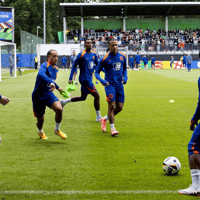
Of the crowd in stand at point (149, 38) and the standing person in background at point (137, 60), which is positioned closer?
the standing person in background at point (137, 60)

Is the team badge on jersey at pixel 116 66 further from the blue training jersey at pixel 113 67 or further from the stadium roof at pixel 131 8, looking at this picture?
the stadium roof at pixel 131 8

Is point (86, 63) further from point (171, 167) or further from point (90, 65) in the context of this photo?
point (171, 167)

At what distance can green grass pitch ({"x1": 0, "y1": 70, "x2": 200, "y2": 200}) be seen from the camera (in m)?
4.09

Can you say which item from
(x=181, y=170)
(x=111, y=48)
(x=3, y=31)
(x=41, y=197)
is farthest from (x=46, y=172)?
(x=3, y=31)

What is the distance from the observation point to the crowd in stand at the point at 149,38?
165 feet

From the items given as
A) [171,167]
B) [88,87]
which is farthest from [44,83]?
[171,167]

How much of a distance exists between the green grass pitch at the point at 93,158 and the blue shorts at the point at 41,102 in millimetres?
598

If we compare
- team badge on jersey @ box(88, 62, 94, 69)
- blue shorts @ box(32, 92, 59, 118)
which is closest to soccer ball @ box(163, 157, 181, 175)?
blue shorts @ box(32, 92, 59, 118)

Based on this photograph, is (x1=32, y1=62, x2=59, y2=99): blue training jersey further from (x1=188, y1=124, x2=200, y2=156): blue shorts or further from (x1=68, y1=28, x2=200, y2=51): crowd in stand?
(x1=68, y1=28, x2=200, y2=51): crowd in stand

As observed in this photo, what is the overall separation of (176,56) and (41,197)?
159 ft

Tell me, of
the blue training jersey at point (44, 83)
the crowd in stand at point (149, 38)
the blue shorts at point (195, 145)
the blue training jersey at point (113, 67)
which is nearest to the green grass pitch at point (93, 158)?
the blue shorts at point (195, 145)

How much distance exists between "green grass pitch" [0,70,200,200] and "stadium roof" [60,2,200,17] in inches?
1885

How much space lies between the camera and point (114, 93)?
7.39m

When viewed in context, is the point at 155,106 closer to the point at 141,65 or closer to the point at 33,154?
the point at 33,154
